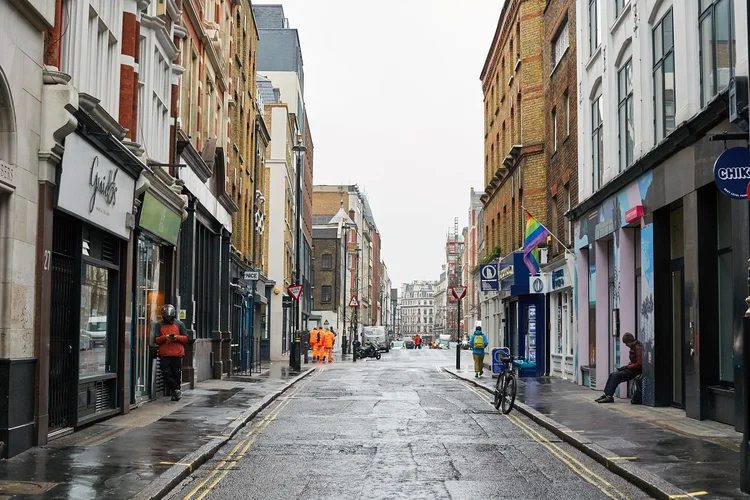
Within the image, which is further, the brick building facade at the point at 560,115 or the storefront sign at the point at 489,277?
the storefront sign at the point at 489,277

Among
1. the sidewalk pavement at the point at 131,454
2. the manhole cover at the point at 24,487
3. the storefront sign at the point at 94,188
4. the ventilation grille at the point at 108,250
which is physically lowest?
the sidewalk pavement at the point at 131,454

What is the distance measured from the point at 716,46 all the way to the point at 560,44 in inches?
612

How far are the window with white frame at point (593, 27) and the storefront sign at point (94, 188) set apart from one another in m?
13.9

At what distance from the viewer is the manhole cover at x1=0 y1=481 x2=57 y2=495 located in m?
8.74

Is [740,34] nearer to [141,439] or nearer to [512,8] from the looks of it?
[141,439]

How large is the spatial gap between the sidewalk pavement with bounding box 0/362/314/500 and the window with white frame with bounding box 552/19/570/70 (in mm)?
16604

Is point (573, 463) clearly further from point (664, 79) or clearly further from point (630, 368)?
point (664, 79)

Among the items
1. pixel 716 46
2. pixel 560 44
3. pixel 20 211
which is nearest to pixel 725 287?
pixel 716 46

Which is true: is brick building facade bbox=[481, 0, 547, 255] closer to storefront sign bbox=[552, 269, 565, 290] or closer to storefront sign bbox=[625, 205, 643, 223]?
storefront sign bbox=[552, 269, 565, 290]

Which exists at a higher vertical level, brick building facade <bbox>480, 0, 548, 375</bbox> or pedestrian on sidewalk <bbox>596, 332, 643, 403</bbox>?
brick building facade <bbox>480, 0, 548, 375</bbox>

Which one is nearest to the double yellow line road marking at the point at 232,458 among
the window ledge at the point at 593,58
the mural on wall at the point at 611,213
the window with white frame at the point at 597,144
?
the mural on wall at the point at 611,213

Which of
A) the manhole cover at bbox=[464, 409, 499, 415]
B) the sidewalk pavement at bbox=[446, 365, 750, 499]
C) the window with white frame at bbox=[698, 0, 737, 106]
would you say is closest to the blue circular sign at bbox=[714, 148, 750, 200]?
the sidewalk pavement at bbox=[446, 365, 750, 499]

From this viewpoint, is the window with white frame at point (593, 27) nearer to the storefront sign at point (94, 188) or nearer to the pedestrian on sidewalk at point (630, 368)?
the pedestrian on sidewalk at point (630, 368)

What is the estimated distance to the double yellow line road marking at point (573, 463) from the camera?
31.6 ft
